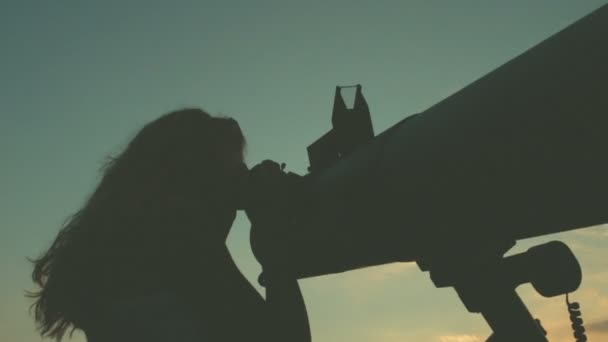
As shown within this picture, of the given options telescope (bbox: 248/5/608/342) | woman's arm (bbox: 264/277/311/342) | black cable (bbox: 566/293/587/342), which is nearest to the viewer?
telescope (bbox: 248/5/608/342)

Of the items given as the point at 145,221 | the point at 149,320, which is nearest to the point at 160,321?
the point at 149,320

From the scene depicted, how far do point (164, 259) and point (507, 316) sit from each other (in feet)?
3.47

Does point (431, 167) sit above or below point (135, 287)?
above

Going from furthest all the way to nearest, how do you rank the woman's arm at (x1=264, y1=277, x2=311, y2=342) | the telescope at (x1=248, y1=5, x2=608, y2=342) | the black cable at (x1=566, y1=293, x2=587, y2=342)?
the woman's arm at (x1=264, y1=277, x2=311, y2=342) < the black cable at (x1=566, y1=293, x2=587, y2=342) < the telescope at (x1=248, y1=5, x2=608, y2=342)

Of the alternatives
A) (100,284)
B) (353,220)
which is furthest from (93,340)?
(353,220)

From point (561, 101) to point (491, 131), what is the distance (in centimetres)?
19

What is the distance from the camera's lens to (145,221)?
183 cm

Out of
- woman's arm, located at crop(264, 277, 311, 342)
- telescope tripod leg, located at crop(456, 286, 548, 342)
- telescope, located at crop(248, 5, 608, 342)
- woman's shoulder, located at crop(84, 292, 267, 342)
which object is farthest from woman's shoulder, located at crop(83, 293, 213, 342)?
telescope tripod leg, located at crop(456, 286, 548, 342)

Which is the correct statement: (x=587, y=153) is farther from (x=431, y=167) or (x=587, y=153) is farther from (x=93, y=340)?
(x=93, y=340)

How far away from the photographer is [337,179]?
2004 mm

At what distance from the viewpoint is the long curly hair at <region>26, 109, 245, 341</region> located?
1.80 meters

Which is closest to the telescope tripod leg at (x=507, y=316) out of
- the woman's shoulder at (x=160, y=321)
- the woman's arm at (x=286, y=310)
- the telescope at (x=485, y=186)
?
the telescope at (x=485, y=186)

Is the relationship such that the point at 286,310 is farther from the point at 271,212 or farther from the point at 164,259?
the point at 164,259

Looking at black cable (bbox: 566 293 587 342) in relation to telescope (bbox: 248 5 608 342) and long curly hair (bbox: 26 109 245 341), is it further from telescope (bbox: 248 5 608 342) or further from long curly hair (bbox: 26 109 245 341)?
long curly hair (bbox: 26 109 245 341)
